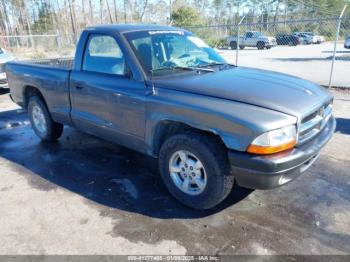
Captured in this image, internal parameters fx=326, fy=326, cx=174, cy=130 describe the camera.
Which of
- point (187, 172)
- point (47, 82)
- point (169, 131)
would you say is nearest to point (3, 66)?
point (47, 82)

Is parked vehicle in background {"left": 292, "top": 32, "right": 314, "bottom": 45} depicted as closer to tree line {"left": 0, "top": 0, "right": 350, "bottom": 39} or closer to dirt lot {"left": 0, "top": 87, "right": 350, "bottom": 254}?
tree line {"left": 0, "top": 0, "right": 350, "bottom": 39}

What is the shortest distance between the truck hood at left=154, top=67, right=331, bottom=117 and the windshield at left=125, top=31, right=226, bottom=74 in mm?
339

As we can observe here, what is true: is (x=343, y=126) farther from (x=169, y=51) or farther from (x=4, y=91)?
(x=4, y=91)

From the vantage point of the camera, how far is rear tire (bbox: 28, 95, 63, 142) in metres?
5.29

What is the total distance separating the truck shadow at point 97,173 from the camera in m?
3.56

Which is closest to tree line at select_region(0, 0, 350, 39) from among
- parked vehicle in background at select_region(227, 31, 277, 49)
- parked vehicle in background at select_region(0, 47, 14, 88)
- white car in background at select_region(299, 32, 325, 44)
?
parked vehicle in background at select_region(227, 31, 277, 49)

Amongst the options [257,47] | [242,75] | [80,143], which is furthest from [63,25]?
[242,75]

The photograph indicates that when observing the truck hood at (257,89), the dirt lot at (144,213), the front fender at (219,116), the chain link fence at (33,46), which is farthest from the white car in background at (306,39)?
the front fender at (219,116)

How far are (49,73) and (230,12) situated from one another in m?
58.2

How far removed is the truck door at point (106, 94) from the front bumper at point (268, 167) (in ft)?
4.06

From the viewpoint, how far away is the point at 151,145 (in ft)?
11.9

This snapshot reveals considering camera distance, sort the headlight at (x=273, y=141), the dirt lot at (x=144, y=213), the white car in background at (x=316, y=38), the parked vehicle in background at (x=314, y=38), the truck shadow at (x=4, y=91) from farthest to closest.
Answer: the white car in background at (x=316, y=38)
the parked vehicle in background at (x=314, y=38)
the truck shadow at (x=4, y=91)
the dirt lot at (x=144, y=213)
the headlight at (x=273, y=141)

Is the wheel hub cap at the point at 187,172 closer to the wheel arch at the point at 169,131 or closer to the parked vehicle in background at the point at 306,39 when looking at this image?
the wheel arch at the point at 169,131

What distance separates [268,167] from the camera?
2.73 meters
